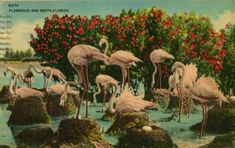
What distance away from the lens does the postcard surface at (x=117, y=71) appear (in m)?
3.09

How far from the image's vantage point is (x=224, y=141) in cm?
311

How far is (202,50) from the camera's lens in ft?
10.4

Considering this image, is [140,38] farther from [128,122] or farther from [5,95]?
[5,95]

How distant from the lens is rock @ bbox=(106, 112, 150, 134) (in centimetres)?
308

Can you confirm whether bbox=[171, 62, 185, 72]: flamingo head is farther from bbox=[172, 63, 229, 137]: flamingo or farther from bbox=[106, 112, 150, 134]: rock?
bbox=[106, 112, 150, 134]: rock

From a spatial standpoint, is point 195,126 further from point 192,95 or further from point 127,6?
point 127,6

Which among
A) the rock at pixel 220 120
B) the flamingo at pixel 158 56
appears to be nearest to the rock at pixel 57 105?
the flamingo at pixel 158 56

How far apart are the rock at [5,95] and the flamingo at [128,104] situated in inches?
26.9

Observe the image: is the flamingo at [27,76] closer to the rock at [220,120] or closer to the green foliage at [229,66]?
the rock at [220,120]

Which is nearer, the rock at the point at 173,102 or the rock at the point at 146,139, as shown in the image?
the rock at the point at 146,139

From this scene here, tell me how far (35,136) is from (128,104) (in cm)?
65

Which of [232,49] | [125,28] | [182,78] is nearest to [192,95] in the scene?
[182,78]

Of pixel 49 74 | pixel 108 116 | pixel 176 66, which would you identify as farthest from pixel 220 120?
pixel 49 74

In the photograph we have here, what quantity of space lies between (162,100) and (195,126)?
11.0 inches
